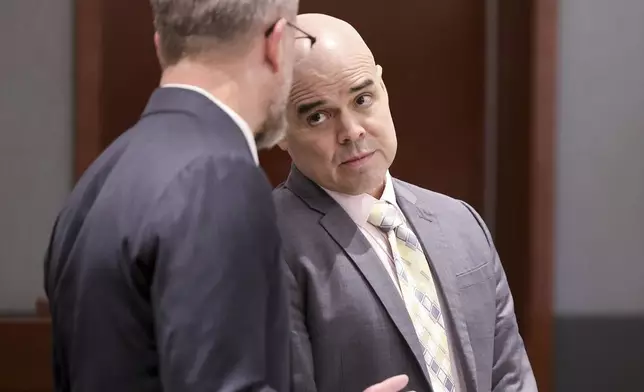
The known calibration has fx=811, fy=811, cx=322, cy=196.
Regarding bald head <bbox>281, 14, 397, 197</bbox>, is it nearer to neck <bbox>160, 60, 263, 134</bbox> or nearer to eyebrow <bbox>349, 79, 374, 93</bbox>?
eyebrow <bbox>349, 79, 374, 93</bbox>

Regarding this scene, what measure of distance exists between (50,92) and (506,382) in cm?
134

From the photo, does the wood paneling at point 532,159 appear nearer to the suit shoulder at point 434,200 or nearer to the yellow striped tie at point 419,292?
the suit shoulder at point 434,200

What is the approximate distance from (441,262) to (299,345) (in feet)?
0.84

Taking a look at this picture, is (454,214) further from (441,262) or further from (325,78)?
(325,78)

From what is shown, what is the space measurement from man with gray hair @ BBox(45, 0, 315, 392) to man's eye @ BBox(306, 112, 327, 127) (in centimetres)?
23

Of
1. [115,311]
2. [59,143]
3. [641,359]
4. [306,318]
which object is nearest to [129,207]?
[115,311]

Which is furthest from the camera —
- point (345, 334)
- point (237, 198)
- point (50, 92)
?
point (50, 92)

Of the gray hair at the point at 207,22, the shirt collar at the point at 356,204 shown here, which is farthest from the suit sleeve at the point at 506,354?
the gray hair at the point at 207,22

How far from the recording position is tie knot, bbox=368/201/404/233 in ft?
3.90

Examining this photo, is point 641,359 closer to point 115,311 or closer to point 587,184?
point 587,184

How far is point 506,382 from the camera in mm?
1223

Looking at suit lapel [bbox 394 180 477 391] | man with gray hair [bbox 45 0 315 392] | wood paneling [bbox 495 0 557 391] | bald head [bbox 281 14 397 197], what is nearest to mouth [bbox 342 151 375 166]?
bald head [bbox 281 14 397 197]

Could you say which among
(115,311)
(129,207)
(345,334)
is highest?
(129,207)

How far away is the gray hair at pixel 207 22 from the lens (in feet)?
2.88
